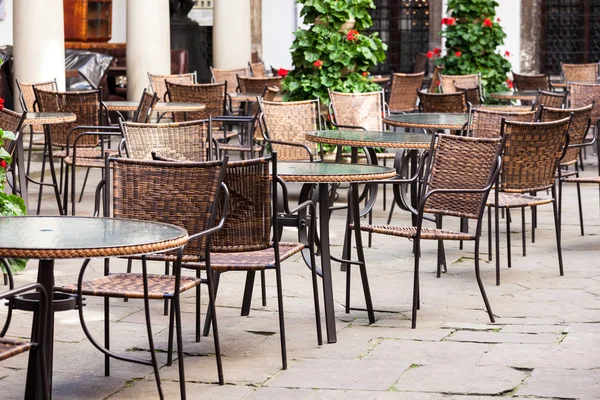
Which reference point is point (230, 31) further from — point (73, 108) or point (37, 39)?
point (73, 108)

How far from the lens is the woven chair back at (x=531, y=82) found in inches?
490

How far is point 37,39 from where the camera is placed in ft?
33.2

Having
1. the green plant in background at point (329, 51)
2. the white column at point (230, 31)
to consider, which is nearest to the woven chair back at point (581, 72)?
the white column at point (230, 31)

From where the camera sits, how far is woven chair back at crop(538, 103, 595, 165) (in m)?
7.05

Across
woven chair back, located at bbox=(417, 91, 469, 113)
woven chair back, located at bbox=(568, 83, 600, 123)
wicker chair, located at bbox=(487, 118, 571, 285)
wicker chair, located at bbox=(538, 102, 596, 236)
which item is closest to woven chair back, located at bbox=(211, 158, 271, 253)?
wicker chair, located at bbox=(487, 118, 571, 285)

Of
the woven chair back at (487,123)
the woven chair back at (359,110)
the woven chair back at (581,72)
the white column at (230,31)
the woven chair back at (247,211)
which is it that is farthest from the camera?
the white column at (230,31)

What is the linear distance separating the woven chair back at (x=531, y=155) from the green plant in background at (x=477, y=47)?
5.83 meters

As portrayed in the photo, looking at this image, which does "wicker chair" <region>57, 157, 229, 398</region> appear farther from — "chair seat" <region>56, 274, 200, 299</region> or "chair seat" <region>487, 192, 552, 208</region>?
"chair seat" <region>487, 192, 552, 208</region>

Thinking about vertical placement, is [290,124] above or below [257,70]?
below

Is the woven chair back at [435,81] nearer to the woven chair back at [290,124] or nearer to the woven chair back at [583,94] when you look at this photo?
the woven chair back at [583,94]

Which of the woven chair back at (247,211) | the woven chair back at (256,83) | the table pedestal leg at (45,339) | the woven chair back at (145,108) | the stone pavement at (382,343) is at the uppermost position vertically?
the woven chair back at (256,83)

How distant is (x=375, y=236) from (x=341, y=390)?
11.0 feet

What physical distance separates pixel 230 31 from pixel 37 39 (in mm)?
4158

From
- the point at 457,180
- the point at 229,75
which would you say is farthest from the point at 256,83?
the point at 457,180
